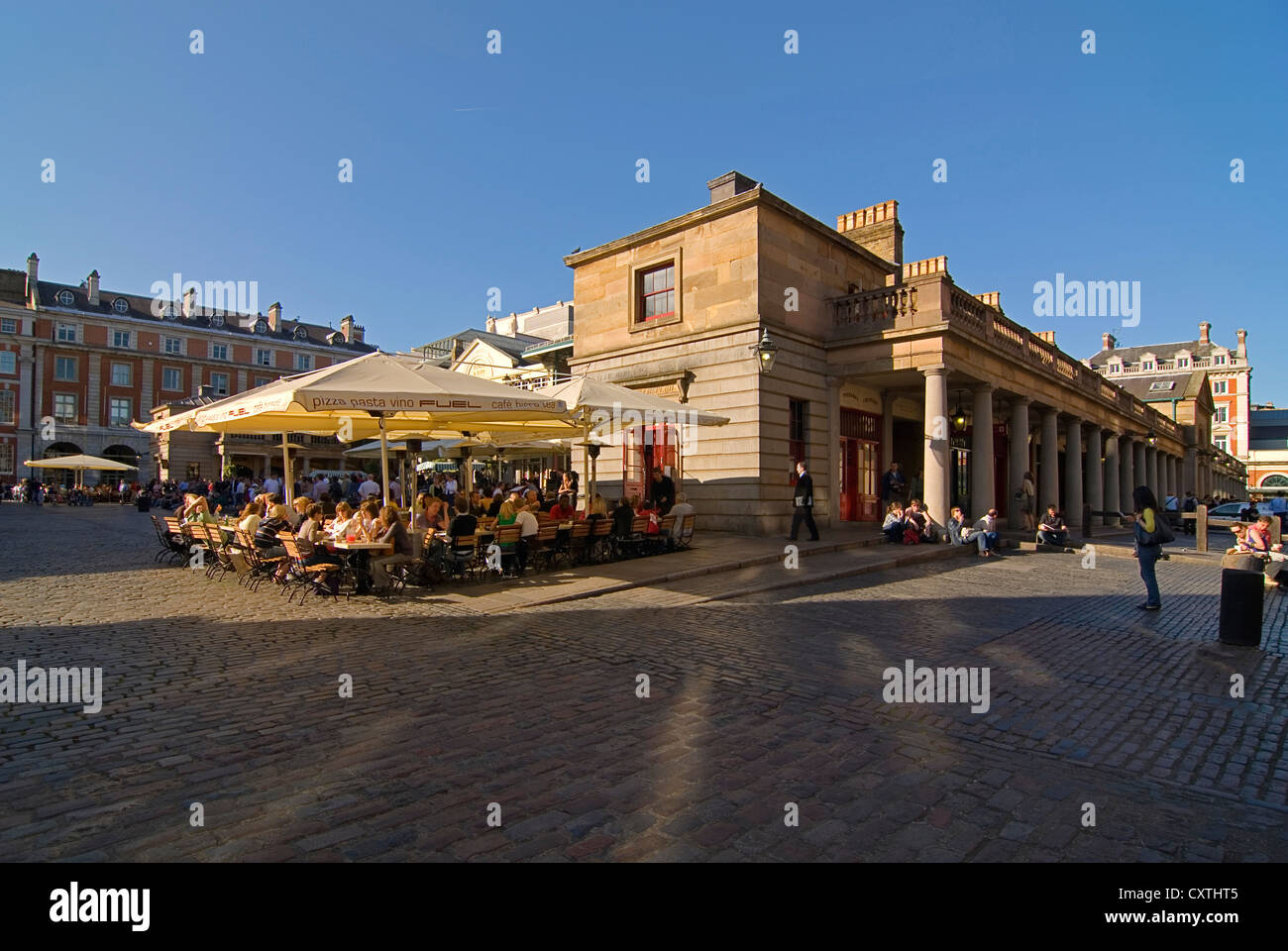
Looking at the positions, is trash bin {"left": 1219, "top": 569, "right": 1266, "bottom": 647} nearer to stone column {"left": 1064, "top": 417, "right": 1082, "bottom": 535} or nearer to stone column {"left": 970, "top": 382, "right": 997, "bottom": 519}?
stone column {"left": 970, "top": 382, "right": 997, "bottom": 519}

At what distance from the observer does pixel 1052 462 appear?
887 inches

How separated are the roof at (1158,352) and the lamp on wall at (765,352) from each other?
85555mm

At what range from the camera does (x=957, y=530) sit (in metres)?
16.1

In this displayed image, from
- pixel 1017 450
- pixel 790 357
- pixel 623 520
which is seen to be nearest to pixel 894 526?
pixel 790 357

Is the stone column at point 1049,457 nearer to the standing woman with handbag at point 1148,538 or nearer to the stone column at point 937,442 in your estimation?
the stone column at point 937,442

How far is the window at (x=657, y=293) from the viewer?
19125 mm

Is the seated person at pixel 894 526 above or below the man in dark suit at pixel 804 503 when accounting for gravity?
below

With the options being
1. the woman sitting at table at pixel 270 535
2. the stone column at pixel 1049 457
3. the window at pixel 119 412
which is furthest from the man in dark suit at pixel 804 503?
the window at pixel 119 412

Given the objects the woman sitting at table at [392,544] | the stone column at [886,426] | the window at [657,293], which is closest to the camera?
the woman sitting at table at [392,544]

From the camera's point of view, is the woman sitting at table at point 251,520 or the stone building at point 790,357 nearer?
the woman sitting at table at point 251,520

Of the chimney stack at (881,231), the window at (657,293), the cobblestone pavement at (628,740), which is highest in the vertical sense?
the chimney stack at (881,231)

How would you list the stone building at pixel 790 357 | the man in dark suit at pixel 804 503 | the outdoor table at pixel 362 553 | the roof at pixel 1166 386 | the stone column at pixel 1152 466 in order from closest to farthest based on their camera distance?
the outdoor table at pixel 362 553 < the man in dark suit at pixel 804 503 < the stone building at pixel 790 357 < the stone column at pixel 1152 466 < the roof at pixel 1166 386
